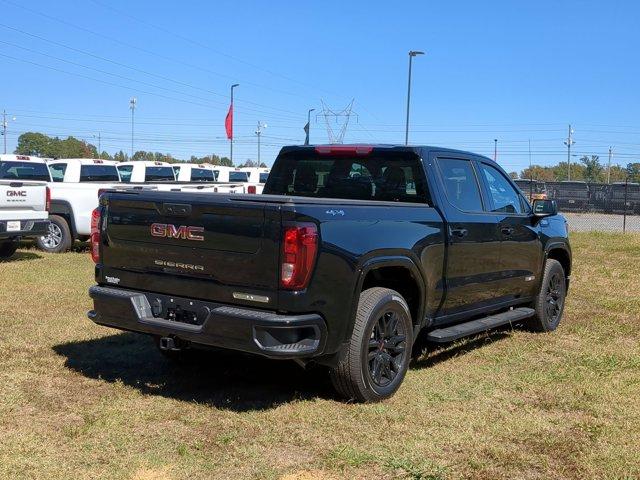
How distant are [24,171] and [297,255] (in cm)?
1216

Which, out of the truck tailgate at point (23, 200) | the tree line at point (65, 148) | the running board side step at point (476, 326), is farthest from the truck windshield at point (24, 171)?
the tree line at point (65, 148)

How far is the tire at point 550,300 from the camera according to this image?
7.57m

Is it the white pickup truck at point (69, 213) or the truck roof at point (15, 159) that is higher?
the truck roof at point (15, 159)

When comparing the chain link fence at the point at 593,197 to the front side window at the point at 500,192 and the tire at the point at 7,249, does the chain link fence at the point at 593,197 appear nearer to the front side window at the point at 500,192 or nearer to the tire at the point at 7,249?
the tire at the point at 7,249

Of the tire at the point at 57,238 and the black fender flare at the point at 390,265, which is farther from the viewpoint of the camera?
the tire at the point at 57,238

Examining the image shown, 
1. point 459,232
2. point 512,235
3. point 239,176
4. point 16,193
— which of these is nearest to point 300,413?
point 459,232

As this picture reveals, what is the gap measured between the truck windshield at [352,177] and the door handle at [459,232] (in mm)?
355

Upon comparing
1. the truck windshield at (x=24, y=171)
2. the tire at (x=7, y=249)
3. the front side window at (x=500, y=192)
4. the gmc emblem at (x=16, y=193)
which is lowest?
the tire at (x=7, y=249)

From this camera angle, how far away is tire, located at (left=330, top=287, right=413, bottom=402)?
15.9 ft

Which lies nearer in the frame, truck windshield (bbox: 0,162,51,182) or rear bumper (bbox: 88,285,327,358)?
rear bumper (bbox: 88,285,327,358)

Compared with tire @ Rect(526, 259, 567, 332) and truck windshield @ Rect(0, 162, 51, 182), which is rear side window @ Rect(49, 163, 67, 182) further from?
tire @ Rect(526, 259, 567, 332)

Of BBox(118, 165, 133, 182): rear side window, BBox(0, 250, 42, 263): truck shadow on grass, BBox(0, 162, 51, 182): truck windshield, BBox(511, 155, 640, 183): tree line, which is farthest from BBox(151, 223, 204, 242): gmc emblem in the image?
BBox(511, 155, 640, 183): tree line

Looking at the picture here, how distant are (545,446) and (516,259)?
277 cm

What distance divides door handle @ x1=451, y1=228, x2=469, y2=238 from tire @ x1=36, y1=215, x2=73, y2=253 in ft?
31.5
